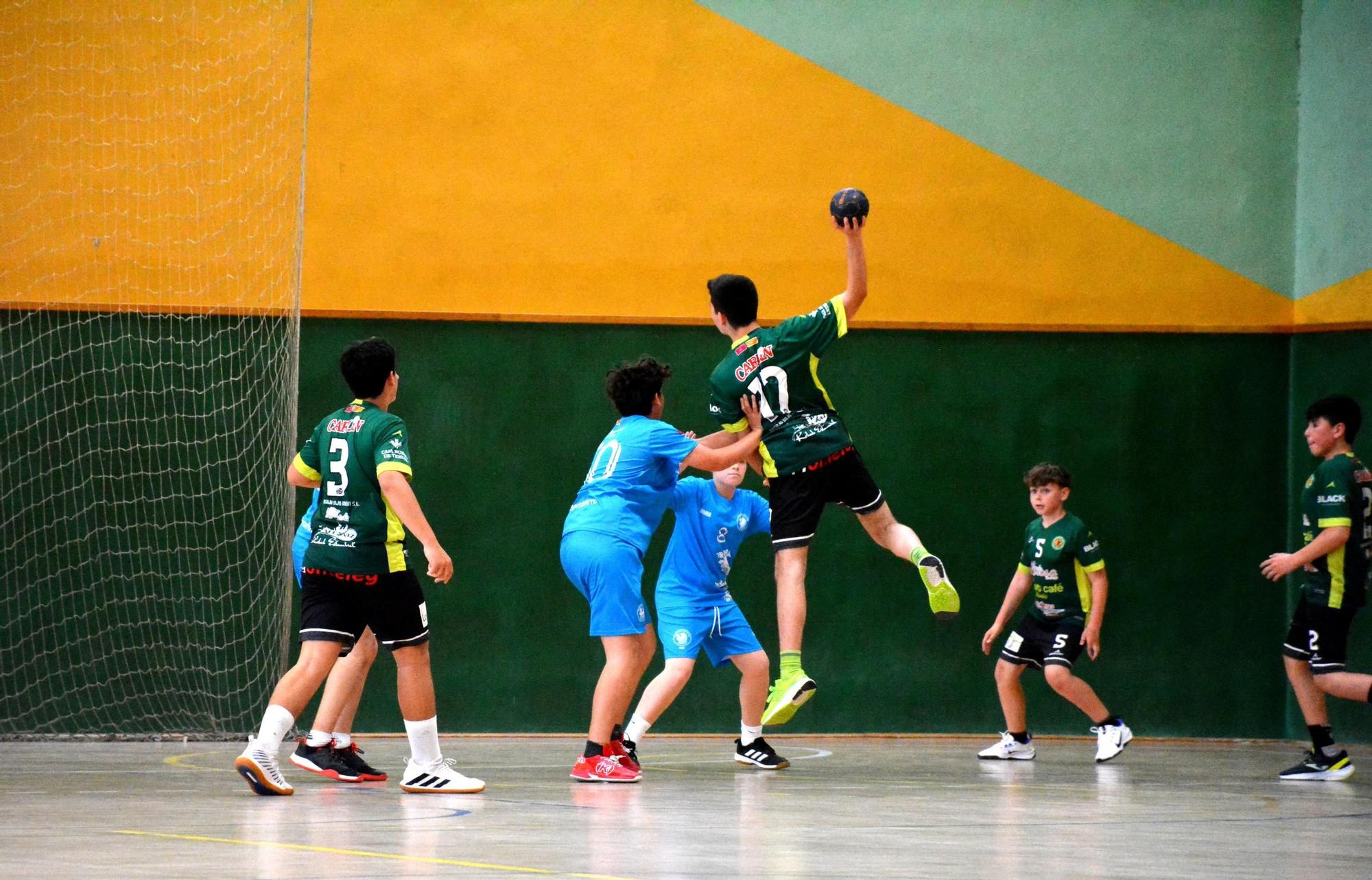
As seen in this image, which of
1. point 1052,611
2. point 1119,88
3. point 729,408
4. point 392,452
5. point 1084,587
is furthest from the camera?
point 1119,88

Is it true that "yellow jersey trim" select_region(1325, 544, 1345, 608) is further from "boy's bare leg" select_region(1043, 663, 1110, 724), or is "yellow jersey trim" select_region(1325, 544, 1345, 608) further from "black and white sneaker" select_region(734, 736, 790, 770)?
"black and white sneaker" select_region(734, 736, 790, 770)

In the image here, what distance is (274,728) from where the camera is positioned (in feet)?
21.8

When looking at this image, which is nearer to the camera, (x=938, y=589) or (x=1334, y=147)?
(x=938, y=589)

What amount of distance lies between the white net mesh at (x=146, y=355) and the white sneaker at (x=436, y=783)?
13.0 feet

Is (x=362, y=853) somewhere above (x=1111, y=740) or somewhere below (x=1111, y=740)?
above

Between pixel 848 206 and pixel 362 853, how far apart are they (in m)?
4.03

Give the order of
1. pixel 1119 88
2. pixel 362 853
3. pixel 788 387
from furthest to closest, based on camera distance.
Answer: pixel 1119 88 < pixel 788 387 < pixel 362 853

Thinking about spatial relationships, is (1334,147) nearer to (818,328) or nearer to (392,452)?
(818,328)

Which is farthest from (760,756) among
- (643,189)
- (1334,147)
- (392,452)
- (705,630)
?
(1334,147)

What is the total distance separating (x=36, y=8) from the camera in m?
10.9

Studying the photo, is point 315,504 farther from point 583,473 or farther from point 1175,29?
point 1175,29

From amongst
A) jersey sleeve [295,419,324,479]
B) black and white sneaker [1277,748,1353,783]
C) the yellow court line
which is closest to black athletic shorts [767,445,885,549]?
jersey sleeve [295,419,324,479]

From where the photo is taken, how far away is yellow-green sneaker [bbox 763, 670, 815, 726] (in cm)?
745

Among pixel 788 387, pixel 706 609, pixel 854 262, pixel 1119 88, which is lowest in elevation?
pixel 706 609
